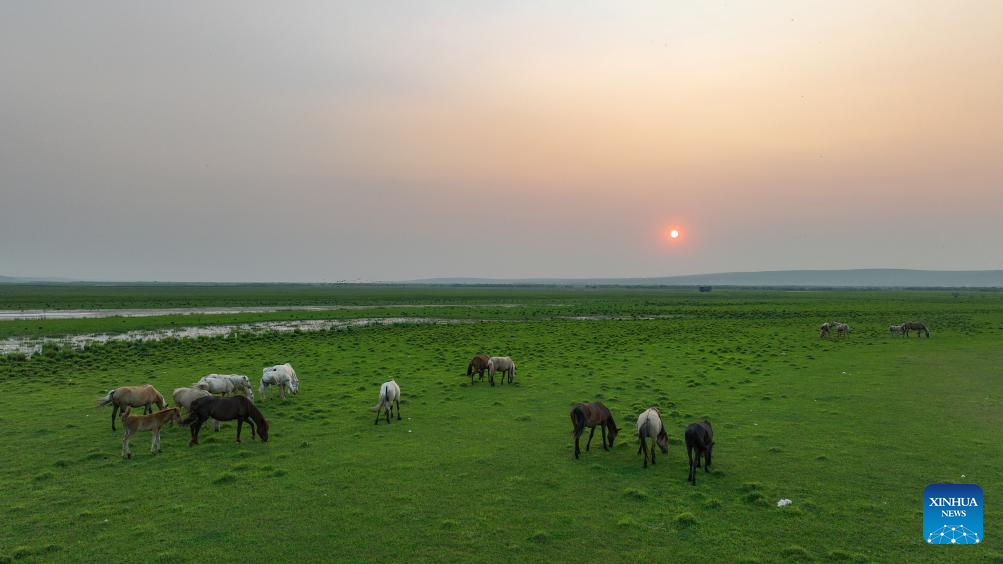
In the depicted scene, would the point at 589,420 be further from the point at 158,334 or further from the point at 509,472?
the point at 158,334

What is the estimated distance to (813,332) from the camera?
155 ft

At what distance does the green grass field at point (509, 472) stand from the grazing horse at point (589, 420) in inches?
19.0

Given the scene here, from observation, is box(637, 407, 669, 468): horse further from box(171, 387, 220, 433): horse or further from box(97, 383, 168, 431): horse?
box(97, 383, 168, 431): horse

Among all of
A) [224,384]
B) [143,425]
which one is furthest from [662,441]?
[224,384]

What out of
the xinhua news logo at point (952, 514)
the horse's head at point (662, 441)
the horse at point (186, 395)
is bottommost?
the xinhua news logo at point (952, 514)

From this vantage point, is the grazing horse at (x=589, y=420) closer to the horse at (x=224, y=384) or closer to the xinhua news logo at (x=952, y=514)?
the xinhua news logo at (x=952, y=514)

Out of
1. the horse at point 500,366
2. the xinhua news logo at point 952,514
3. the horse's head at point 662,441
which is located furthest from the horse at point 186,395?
the xinhua news logo at point 952,514

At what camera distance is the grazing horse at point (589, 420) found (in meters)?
13.6

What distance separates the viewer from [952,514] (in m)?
10.1

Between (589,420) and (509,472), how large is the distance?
278cm

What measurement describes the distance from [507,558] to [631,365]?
22571 millimetres

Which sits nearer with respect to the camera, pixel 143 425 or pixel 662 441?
pixel 662 441

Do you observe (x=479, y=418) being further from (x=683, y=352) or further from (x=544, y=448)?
(x=683, y=352)

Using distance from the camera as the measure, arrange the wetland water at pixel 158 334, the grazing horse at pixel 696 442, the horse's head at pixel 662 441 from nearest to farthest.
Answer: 1. the grazing horse at pixel 696 442
2. the horse's head at pixel 662 441
3. the wetland water at pixel 158 334
